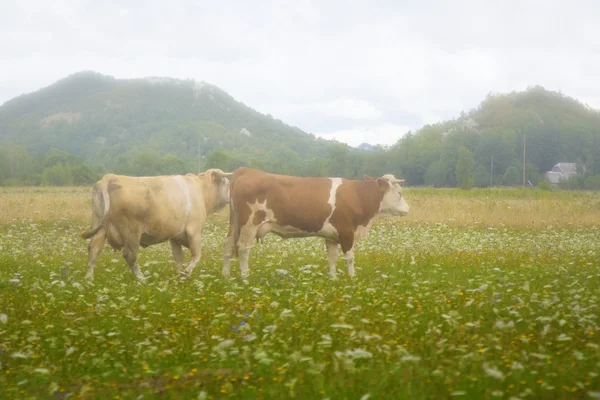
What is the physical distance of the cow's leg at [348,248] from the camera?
12570 millimetres

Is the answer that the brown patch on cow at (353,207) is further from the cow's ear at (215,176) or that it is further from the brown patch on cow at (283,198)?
the cow's ear at (215,176)

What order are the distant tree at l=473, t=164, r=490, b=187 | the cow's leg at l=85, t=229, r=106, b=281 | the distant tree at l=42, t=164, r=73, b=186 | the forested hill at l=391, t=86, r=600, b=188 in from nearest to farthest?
the cow's leg at l=85, t=229, r=106, b=281 → the distant tree at l=473, t=164, r=490, b=187 → the forested hill at l=391, t=86, r=600, b=188 → the distant tree at l=42, t=164, r=73, b=186

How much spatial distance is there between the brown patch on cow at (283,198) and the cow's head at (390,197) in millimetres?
1573

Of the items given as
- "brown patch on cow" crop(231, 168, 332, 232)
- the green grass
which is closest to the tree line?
"brown patch on cow" crop(231, 168, 332, 232)

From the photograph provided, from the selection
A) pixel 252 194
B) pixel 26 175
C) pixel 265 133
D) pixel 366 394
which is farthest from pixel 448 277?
pixel 265 133

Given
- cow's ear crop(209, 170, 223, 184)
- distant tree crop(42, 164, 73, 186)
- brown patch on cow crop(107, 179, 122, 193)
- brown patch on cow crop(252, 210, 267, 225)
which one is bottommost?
brown patch on cow crop(252, 210, 267, 225)

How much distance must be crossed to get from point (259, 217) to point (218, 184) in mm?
2153

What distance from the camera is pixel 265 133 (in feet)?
579

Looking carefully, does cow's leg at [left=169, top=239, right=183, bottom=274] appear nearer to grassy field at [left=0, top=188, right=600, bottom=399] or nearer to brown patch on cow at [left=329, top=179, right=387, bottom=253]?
grassy field at [left=0, top=188, right=600, bottom=399]

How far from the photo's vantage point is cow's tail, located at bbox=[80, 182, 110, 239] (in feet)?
38.0

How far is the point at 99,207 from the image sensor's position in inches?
468

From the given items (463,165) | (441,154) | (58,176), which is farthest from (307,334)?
(58,176)

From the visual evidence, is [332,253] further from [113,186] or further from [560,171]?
[560,171]

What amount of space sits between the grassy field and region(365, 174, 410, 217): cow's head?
3.78 ft
